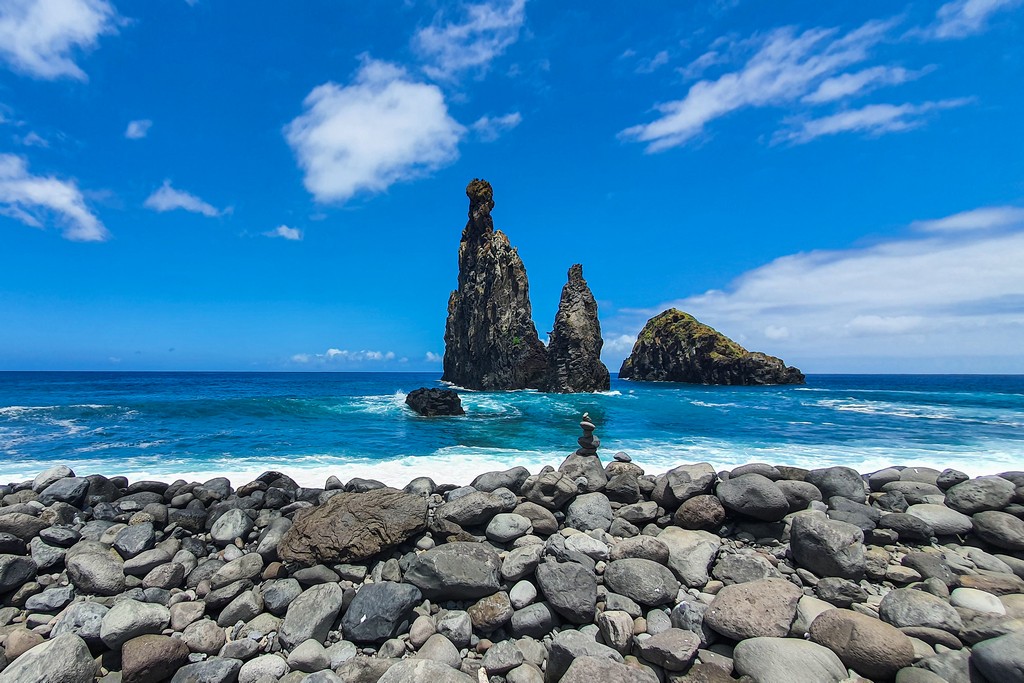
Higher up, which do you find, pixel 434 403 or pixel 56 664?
pixel 434 403

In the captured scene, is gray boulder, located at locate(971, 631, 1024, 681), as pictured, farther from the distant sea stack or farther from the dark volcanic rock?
the distant sea stack

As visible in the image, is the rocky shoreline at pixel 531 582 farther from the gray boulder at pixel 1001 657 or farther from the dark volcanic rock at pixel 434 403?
the dark volcanic rock at pixel 434 403

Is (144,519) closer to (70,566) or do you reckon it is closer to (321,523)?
(70,566)

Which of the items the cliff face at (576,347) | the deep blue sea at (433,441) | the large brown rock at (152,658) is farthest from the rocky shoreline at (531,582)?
the cliff face at (576,347)

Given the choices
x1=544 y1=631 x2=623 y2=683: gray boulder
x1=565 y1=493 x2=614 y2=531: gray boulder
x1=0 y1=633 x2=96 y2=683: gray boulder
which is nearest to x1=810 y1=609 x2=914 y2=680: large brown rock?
x1=544 y1=631 x2=623 y2=683: gray boulder

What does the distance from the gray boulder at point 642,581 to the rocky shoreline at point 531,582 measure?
0.09 feet

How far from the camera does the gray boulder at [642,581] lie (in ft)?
16.1

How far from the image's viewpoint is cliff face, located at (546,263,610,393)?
59.6m

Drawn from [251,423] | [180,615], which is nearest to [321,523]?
[180,615]

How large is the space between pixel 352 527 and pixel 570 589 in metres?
2.89

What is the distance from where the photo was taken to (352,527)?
589cm

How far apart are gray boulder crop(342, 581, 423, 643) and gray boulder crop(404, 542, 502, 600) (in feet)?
0.55

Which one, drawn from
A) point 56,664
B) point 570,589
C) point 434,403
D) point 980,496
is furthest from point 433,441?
point 980,496

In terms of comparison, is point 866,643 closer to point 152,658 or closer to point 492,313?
point 152,658
